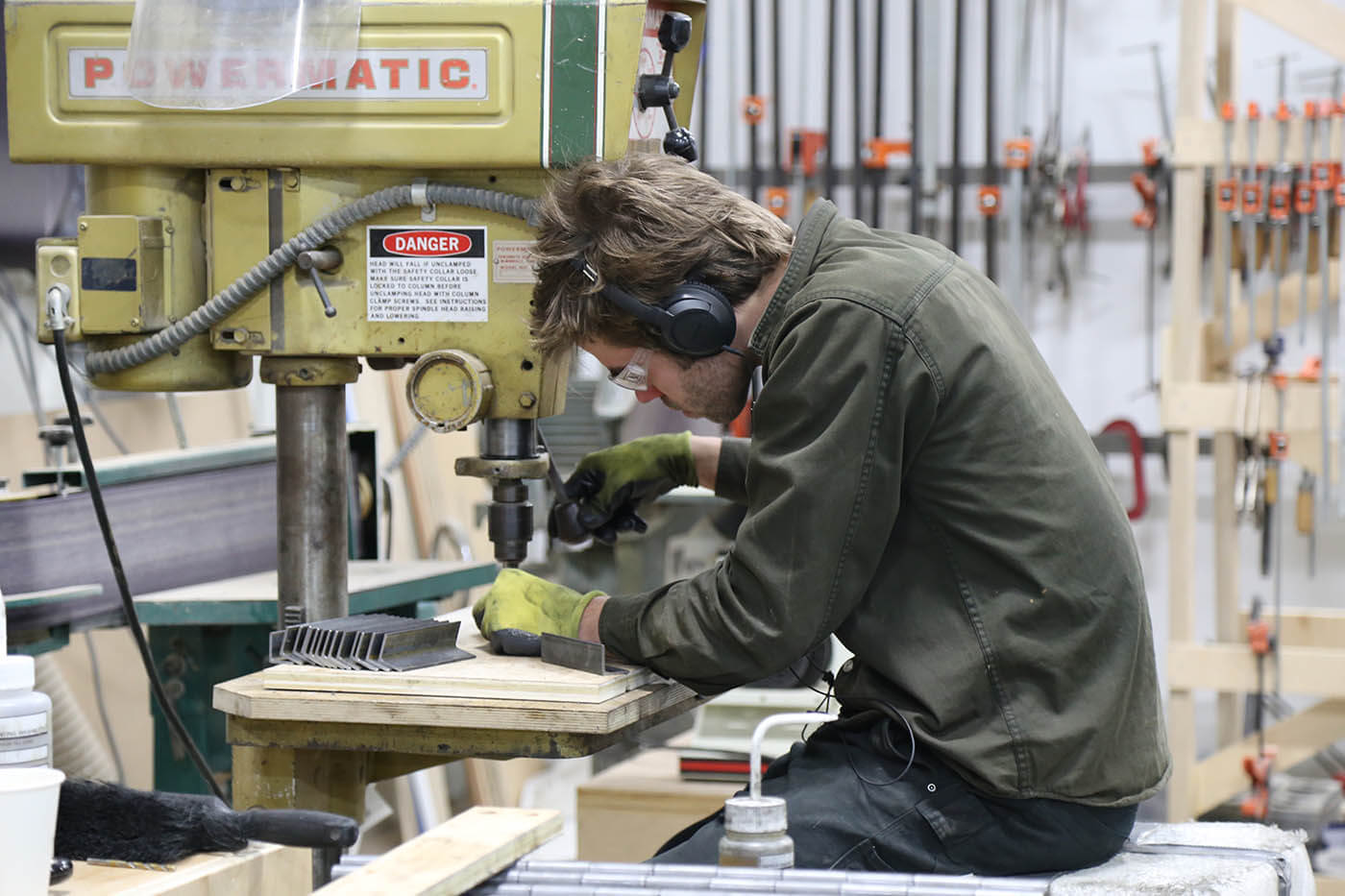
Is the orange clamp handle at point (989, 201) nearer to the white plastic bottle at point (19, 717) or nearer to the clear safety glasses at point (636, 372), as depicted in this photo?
the clear safety glasses at point (636, 372)

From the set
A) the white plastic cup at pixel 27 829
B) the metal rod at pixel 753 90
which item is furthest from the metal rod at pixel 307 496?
the metal rod at pixel 753 90

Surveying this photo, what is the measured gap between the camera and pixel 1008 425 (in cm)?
141

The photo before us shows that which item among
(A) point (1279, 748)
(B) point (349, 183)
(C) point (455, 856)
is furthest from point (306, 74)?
(A) point (1279, 748)

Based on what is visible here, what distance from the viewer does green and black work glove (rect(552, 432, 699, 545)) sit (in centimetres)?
184

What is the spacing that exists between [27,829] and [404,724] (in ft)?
1.85

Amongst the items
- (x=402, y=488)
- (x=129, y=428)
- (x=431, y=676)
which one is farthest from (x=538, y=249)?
(x=402, y=488)

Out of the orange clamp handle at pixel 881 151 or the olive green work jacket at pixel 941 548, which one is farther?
the orange clamp handle at pixel 881 151

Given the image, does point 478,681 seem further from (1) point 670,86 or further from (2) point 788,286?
(1) point 670,86

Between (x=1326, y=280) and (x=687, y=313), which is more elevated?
(x=1326, y=280)

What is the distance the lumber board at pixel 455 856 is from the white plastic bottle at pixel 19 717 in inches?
8.4

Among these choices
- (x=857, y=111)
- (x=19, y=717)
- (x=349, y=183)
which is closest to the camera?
(x=19, y=717)

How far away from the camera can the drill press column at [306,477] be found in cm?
163

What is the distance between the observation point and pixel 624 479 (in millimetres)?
1845

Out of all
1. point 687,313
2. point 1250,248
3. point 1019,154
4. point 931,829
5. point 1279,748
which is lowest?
point 1279,748
